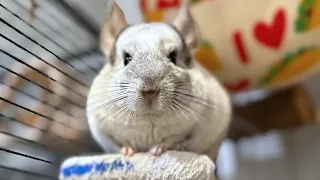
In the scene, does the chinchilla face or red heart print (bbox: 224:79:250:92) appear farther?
red heart print (bbox: 224:79:250:92)

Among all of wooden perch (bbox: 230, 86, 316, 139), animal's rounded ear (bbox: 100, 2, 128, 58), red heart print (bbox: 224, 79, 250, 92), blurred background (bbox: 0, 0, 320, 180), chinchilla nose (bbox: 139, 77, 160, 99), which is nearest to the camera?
chinchilla nose (bbox: 139, 77, 160, 99)

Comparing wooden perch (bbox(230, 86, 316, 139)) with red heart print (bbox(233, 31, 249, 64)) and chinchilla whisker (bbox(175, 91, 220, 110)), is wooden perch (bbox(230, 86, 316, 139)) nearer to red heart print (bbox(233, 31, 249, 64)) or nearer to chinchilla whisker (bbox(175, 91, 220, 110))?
red heart print (bbox(233, 31, 249, 64))

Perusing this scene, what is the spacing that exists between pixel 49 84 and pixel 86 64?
0.13m

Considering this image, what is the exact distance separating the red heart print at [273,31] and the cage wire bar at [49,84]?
43cm

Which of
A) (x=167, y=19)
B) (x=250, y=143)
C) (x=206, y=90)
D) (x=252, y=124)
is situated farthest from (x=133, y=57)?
(x=250, y=143)

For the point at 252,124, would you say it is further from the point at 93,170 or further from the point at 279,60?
the point at 93,170

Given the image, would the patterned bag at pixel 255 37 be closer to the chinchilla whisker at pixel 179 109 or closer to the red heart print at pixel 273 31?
the red heart print at pixel 273 31

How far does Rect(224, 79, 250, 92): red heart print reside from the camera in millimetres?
1309

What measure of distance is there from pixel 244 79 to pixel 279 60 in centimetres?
11

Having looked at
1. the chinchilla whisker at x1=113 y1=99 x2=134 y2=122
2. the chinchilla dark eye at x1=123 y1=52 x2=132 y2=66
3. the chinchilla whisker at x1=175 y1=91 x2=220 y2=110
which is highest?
the chinchilla dark eye at x1=123 y1=52 x2=132 y2=66

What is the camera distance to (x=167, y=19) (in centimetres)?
128

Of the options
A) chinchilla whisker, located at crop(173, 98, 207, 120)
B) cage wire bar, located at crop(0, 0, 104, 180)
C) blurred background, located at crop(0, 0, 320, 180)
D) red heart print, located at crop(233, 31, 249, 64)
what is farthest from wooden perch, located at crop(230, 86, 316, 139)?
chinchilla whisker, located at crop(173, 98, 207, 120)

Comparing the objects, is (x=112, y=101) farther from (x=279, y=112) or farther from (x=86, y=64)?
(x=279, y=112)

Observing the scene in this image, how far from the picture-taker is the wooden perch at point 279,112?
1.49m
